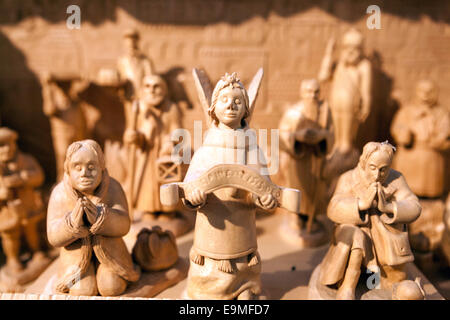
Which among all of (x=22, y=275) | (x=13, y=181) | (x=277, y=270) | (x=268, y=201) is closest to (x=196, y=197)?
(x=268, y=201)

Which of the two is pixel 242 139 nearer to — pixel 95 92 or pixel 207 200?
pixel 207 200

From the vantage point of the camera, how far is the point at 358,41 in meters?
5.57

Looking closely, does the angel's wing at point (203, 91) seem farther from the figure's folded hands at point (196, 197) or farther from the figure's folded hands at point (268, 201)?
the figure's folded hands at point (268, 201)

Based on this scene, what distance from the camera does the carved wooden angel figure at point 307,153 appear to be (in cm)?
439

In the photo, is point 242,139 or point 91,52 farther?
point 91,52

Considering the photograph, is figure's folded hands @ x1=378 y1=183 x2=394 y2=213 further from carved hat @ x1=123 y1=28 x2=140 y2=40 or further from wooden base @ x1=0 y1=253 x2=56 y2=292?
wooden base @ x1=0 y1=253 x2=56 y2=292

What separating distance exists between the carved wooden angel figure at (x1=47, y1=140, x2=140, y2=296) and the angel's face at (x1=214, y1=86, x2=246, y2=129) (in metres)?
0.97

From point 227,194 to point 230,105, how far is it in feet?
2.13

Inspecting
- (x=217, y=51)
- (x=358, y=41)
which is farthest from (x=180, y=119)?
(x=358, y=41)

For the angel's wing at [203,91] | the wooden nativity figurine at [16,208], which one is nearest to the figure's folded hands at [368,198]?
the angel's wing at [203,91]

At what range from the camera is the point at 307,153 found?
457 centimetres

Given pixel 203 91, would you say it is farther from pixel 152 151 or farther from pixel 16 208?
pixel 16 208

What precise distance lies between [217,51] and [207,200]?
364 cm
